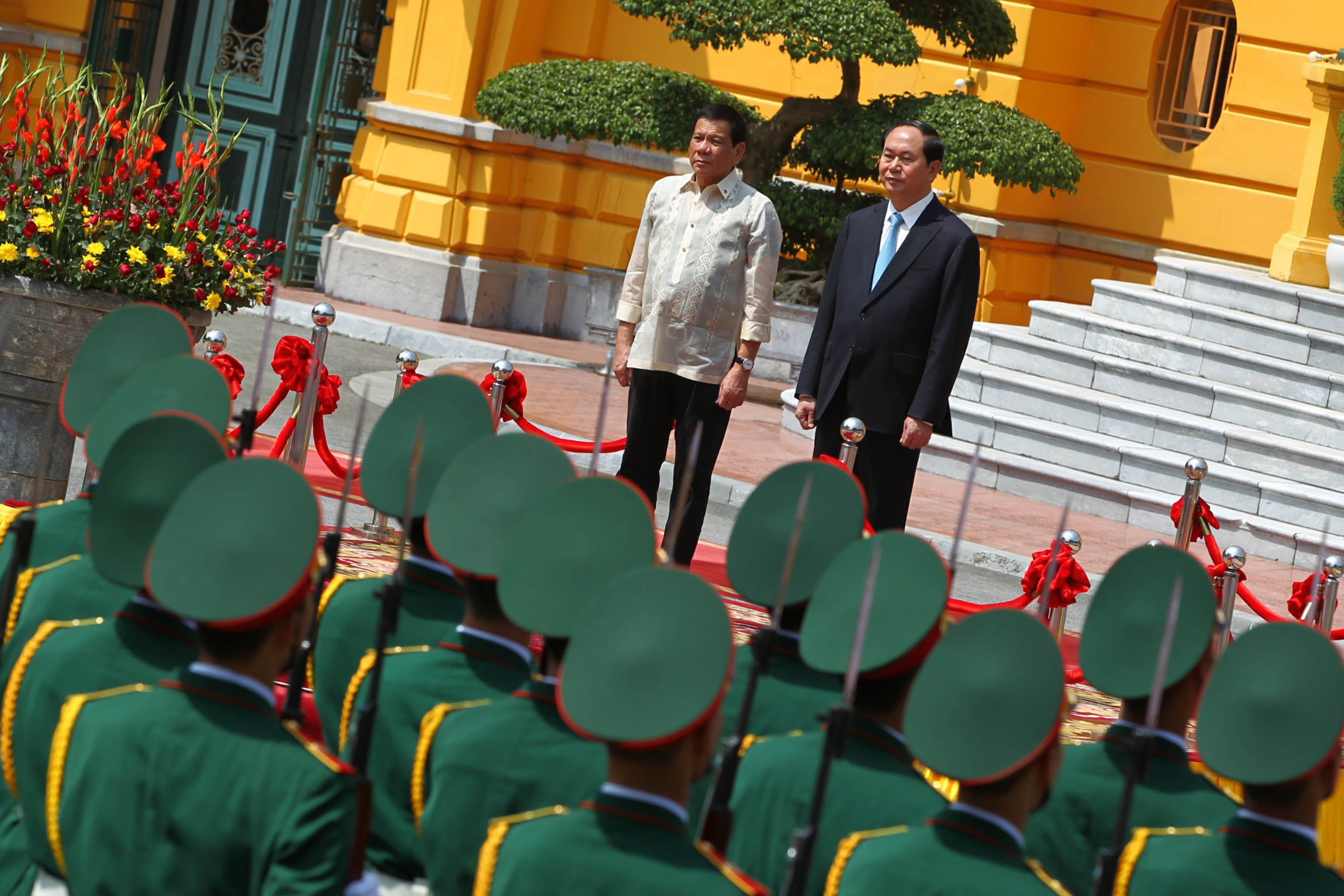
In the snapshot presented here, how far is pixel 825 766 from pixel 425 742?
2.28 ft

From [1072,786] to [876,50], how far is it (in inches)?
346

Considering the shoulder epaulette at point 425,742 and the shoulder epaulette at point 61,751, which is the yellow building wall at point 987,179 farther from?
the shoulder epaulette at point 61,751

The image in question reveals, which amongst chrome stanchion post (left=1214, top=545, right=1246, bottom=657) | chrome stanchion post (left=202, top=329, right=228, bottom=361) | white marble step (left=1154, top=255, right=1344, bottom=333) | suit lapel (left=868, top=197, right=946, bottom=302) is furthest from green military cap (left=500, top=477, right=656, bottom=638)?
white marble step (left=1154, top=255, right=1344, bottom=333)

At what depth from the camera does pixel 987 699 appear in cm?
238

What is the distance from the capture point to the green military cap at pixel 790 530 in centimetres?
327

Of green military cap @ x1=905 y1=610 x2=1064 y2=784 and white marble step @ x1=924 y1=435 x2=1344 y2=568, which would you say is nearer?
green military cap @ x1=905 y1=610 x2=1064 y2=784

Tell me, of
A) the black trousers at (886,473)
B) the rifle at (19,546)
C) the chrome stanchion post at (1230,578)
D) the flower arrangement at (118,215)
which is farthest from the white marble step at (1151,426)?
the rifle at (19,546)

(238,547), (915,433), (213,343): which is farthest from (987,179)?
(238,547)

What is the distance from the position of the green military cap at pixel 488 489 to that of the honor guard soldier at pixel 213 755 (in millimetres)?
558

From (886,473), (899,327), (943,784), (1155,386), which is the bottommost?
(943,784)

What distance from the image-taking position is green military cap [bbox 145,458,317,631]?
2457mm

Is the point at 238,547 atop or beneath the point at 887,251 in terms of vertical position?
beneath

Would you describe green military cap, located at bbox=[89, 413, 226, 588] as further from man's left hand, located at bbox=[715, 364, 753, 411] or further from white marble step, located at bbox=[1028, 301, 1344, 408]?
white marble step, located at bbox=[1028, 301, 1344, 408]

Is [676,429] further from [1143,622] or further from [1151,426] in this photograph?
[1151,426]
